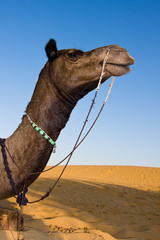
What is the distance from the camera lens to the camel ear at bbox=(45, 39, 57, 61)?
3023 millimetres

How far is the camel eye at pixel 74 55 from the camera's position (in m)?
2.99

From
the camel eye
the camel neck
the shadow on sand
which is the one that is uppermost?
the camel eye

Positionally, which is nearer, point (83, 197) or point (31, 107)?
point (31, 107)

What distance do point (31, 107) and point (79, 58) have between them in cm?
83

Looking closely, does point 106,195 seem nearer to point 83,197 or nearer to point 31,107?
point 83,197

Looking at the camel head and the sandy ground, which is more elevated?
the camel head

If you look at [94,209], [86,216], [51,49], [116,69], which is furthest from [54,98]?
[94,209]

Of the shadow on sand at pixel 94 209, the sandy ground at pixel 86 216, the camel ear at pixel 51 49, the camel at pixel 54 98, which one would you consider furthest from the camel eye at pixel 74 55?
the shadow on sand at pixel 94 209

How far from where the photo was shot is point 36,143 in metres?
2.94

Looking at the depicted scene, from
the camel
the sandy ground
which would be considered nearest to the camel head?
the camel

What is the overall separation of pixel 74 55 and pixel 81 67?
186 millimetres

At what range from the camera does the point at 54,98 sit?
3.01 m

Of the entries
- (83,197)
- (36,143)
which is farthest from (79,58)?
(83,197)

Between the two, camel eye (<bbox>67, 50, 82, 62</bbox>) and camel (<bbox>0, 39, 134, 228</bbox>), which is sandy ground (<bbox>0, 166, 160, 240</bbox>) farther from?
camel eye (<bbox>67, 50, 82, 62</bbox>)
